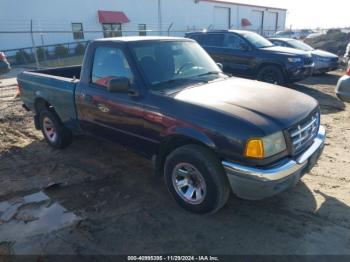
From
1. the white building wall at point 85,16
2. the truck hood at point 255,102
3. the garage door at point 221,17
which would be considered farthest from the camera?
the garage door at point 221,17

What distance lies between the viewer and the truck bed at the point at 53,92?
195 inches

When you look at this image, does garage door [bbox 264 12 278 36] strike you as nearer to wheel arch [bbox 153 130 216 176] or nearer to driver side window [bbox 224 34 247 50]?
driver side window [bbox 224 34 247 50]

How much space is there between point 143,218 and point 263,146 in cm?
159

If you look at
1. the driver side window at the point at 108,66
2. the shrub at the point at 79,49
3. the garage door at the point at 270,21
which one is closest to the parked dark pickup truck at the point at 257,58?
the driver side window at the point at 108,66

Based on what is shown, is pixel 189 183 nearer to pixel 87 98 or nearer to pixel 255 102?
pixel 255 102

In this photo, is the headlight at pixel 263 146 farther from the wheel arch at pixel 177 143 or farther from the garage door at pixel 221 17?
the garage door at pixel 221 17

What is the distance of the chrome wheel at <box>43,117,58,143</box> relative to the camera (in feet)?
18.6

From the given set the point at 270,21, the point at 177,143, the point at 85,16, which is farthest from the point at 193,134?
the point at 270,21

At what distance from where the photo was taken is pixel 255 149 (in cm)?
306

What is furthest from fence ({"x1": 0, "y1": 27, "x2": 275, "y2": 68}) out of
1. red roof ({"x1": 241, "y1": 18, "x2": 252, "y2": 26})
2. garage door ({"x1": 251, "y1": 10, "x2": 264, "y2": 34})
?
garage door ({"x1": 251, "y1": 10, "x2": 264, "y2": 34})

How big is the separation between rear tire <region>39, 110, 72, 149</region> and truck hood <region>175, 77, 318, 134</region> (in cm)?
273

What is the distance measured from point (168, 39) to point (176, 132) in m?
1.65

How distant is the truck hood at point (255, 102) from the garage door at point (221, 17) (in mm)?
36590

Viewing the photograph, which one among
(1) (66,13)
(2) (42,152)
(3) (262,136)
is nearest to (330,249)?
(3) (262,136)
